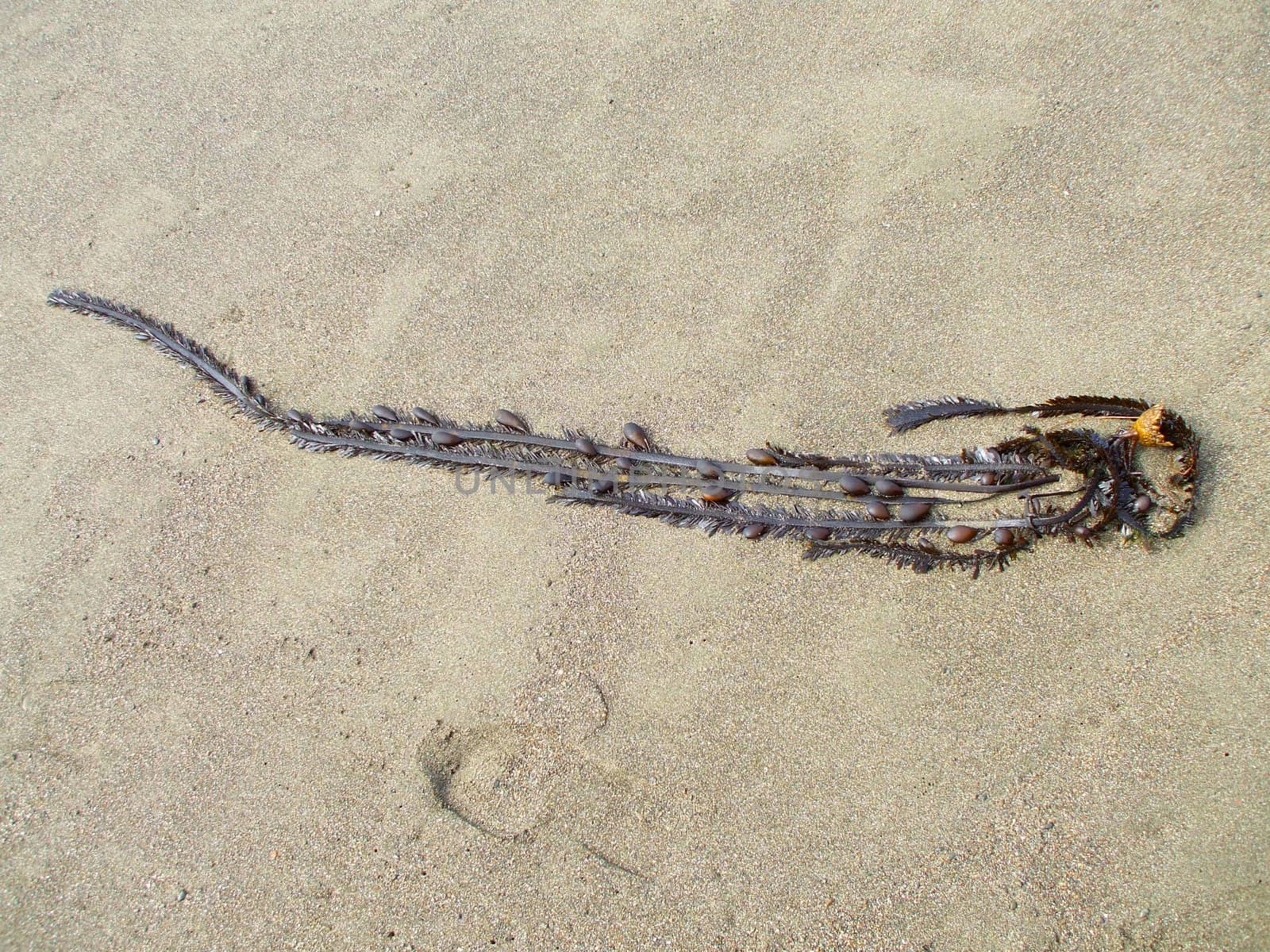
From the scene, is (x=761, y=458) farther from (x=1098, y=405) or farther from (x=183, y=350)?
(x=183, y=350)

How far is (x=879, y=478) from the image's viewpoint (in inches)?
94.9

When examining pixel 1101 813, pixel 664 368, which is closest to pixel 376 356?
pixel 664 368

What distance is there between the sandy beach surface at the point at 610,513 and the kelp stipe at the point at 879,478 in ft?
0.25

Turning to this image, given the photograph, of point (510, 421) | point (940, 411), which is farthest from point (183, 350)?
point (940, 411)

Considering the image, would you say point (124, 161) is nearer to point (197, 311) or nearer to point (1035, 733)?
point (197, 311)

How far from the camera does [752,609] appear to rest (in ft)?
7.68

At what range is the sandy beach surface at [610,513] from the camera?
2062mm

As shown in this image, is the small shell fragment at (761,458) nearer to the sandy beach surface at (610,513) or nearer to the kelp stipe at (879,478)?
the kelp stipe at (879,478)

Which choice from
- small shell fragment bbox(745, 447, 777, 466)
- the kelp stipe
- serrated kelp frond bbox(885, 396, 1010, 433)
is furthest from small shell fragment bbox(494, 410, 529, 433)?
serrated kelp frond bbox(885, 396, 1010, 433)

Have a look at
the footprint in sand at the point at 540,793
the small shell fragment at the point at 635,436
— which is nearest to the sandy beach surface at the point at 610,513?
the footprint in sand at the point at 540,793

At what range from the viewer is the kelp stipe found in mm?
2289

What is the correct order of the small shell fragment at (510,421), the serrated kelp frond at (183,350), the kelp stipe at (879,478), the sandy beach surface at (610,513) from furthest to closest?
1. the serrated kelp frond at (183,350)
2. the small shell fragment at (510,421)
3. the kelp stipe at (879,478)
4. the sandy beach surface at (610,513)

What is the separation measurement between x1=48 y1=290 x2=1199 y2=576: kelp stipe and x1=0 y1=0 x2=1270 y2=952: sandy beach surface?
0.25ft

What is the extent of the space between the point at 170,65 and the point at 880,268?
3.28 meters
